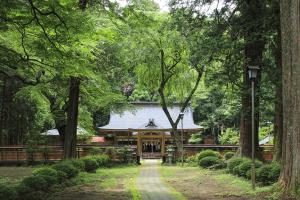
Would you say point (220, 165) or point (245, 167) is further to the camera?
point (220, 165)

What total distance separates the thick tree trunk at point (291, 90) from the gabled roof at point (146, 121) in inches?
1141

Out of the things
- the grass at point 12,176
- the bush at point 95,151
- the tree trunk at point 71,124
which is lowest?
the grass at point 12,176

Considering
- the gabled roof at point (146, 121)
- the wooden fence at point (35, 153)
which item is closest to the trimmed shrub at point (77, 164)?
the wooden fence at point (35, 153)

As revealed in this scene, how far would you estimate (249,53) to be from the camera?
62.6ft

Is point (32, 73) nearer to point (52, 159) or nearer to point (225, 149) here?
point (52, 159)

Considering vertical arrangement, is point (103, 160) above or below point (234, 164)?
below

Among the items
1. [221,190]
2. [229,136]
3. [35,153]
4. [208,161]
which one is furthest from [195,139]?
[221,190]

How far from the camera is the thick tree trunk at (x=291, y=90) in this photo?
10.2m

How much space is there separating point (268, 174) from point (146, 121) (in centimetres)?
2958

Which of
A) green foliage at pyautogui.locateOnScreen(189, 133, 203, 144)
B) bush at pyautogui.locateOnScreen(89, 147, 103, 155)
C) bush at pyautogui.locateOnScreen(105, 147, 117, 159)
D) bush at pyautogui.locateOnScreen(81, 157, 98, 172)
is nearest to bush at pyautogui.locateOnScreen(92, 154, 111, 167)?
bush at pyautogui.locateOnScreen(89, 147, 103, 155)

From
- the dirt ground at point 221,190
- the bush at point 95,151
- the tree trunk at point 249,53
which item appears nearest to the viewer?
the dirt ground at point 221,190

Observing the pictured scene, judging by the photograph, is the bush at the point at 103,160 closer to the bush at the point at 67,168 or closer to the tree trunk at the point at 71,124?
the tree trunk at the point at 71,124

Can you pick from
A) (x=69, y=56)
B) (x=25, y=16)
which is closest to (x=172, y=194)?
(x=69, y=56)

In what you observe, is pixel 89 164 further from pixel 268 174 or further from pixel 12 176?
pixel 268 174
